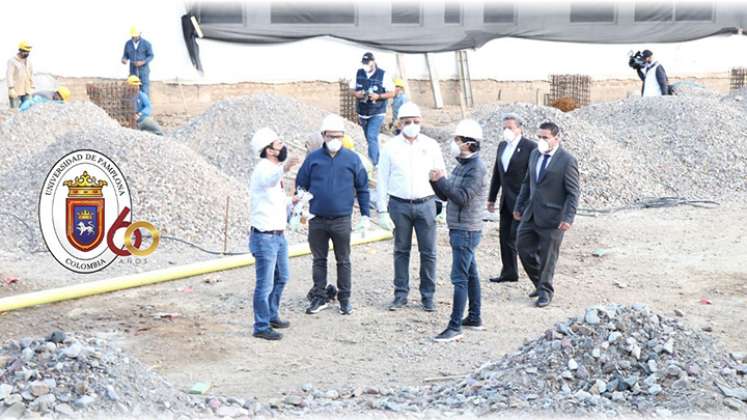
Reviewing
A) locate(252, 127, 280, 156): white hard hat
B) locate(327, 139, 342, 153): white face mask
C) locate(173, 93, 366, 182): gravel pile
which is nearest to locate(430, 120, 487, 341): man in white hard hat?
locate(327, 139, 342, 153): white face mask

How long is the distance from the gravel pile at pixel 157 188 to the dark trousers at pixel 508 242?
313cm

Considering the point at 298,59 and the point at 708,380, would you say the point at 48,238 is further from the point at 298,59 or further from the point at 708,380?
the point at 298,59

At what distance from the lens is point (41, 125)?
59.7 feet

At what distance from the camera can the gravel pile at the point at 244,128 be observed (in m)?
17.9

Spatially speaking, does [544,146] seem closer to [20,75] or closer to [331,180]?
[331,180]

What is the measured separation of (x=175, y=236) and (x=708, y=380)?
24.0ft

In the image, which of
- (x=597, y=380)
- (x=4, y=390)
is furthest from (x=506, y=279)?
(x=4, y=390)

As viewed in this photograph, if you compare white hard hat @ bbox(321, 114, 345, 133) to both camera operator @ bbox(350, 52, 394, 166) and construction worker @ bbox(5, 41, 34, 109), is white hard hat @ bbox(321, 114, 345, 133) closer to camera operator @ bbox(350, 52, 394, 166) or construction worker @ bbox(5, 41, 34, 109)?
camera operator @ bbox(350, 52, 394, 166)

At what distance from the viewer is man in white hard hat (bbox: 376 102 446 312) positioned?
1057cm

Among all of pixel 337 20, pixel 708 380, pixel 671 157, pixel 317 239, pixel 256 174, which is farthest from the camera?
pixel 337 20

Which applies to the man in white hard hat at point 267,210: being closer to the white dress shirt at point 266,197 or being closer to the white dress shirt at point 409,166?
the white dress shirt at point 266,197

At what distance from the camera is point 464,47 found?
90.5 feet

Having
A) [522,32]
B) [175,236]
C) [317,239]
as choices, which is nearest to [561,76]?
[522,32]

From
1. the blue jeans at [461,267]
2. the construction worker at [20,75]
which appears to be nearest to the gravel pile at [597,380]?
the blue jeans at [461,267]
